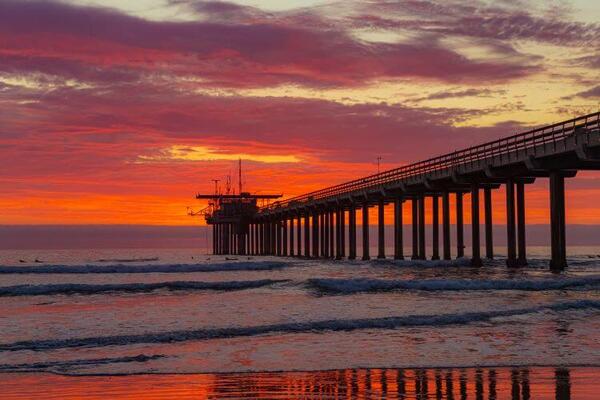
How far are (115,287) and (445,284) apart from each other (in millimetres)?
13759

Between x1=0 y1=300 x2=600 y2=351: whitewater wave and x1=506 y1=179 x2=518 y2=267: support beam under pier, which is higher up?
x1=506 y1=179 x2=518 y2=267: support beam under pier

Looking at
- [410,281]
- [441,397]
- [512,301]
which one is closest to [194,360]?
[441,397]

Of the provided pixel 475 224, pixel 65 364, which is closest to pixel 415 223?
pixel 475 224

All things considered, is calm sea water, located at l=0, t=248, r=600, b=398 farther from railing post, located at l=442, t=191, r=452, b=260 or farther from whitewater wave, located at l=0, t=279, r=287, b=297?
railing post, located at l=442, t=191, r=452, b=260

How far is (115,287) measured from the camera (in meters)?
34.1

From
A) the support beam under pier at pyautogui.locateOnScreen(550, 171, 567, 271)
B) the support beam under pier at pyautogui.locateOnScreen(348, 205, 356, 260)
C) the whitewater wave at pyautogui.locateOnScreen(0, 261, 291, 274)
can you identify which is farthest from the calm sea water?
the support beam under pier at pyautogui.locateOnScreen(348, 205, 356, 260)

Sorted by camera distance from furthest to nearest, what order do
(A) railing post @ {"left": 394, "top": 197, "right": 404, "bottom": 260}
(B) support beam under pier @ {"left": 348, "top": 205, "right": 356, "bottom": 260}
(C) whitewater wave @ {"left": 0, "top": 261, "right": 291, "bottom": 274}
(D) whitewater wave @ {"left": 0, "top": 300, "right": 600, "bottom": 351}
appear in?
(B) support beam under pier @ {"left": 348, "top": 205, "right": 356, "bottom": 260} → (A) railing post @ {"left": 394, "top": 197, "right": 404, "bottom": 260} → (C) whitewater wave @ {"left": 0, "top": 261, "right": 291, "bottom": 274} → (D) whitewater wave @ {"left": 0, "top": 300, "right": 600, "bottom": 351}

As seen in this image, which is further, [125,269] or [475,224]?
[125,269]

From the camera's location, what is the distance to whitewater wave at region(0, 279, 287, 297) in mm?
32219

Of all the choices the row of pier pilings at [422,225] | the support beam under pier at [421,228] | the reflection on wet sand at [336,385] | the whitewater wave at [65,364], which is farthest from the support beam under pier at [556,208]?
the whitewater wave at [65,364]

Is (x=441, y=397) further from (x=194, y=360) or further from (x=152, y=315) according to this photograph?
(x=152, y=315)

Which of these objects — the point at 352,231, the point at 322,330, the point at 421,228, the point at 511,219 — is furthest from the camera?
the point at 352,231

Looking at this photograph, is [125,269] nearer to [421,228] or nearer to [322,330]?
[421,228]

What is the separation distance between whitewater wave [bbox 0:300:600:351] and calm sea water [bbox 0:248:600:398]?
1.1 inches
